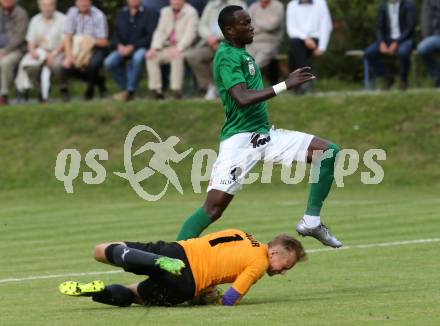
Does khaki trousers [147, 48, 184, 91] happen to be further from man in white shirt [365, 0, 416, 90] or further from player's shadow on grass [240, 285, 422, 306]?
player's shadow on grass [240, 285, 422, 306]

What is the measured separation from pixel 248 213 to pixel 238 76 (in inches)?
328

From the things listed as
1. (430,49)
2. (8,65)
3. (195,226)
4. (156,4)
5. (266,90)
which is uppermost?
(266,90)

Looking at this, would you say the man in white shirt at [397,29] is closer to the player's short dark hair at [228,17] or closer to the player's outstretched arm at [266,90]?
the player's short dark hair at [228,17]

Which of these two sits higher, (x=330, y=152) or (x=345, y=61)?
(x=330, y=152)

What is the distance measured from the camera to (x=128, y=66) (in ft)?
88.2

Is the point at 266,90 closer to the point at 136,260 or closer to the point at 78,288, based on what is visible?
the point at 136,260

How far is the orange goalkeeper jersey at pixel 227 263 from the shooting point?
10.6 metres

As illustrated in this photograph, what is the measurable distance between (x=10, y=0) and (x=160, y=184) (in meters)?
5.44

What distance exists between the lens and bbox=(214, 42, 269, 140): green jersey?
1220cm

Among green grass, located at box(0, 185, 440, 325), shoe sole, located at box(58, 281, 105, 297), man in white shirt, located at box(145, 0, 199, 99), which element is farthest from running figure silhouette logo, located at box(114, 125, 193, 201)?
shoe sole, located at box(58, 281, 105, 297)

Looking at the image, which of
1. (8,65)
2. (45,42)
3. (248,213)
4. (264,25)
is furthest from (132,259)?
(8,65)

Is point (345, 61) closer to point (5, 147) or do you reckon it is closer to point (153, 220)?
point (5, 147)

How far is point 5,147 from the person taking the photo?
26938 mm

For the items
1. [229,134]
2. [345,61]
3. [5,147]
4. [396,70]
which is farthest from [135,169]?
[229,134]
